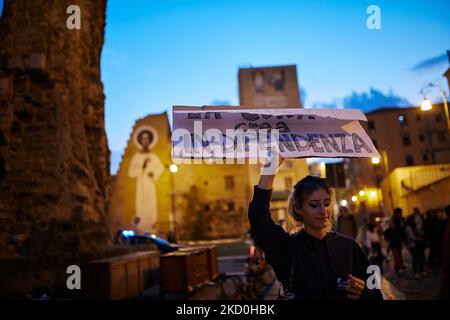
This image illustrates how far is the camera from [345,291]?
2363mm

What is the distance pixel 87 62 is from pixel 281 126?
10842mm

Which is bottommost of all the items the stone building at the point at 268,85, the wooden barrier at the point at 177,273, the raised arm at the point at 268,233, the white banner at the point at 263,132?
the wooden barrier at the point at 177,273

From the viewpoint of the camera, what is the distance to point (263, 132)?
3.01 metres

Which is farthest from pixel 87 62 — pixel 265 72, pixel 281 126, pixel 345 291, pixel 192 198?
pixel 265 72

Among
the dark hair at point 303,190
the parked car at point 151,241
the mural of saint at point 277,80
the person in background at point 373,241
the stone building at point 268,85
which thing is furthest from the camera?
the mural of saint at point 277,80

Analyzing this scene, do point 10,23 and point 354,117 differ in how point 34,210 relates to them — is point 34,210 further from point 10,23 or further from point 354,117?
point 354,117

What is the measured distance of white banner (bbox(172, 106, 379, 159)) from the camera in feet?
9.62

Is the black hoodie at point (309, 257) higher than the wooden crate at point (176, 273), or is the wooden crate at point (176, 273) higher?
the black hoodie at point (309, 257)

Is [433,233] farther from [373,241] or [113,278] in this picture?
[113,278]

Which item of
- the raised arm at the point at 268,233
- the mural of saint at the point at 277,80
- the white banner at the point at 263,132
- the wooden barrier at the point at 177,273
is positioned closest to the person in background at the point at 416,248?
the wooden barrier at the point at 177,273

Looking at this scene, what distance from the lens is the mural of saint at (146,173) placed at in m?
50.1

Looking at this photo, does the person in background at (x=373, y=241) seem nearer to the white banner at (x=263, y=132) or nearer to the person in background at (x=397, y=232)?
the person in background at (x=397, y=232)

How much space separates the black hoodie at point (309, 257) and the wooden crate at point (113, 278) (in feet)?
20.8

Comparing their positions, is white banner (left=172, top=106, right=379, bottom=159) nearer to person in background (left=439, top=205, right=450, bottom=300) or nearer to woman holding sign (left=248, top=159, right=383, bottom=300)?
woman holding sign (left=248, top=159, right=383, bottom=300)
